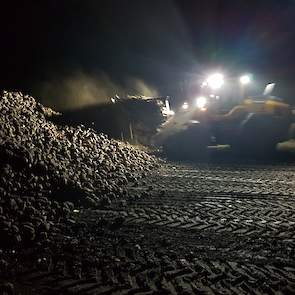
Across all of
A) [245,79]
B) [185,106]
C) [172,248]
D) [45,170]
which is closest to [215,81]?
[245,79]

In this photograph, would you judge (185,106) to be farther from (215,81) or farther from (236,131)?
(236,131)

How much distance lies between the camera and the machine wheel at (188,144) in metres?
14.9

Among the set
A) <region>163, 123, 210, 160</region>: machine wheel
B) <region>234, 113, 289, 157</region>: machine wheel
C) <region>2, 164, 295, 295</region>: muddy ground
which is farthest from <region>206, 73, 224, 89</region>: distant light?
<region>2, 164, 295, 295</region>: muddy ground

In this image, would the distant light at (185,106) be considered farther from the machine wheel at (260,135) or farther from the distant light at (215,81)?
the machine wheel at (260,135)

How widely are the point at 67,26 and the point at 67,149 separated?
10801 millimetres

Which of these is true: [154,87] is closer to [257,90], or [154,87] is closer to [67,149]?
[257,90]

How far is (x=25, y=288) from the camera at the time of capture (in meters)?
3.85

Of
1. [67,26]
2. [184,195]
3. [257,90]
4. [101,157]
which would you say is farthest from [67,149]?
[257,90]

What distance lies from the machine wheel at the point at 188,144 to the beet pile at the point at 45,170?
355 centimetres

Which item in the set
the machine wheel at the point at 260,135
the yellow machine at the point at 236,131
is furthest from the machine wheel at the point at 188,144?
the machine wheel at the point at 260,135

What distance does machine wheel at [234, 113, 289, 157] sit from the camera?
1439 cm

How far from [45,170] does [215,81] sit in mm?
21080

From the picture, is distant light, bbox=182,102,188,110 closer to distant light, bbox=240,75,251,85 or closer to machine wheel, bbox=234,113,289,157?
distant light, bbox=240,75,251,85

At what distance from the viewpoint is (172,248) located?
507 centimetres
